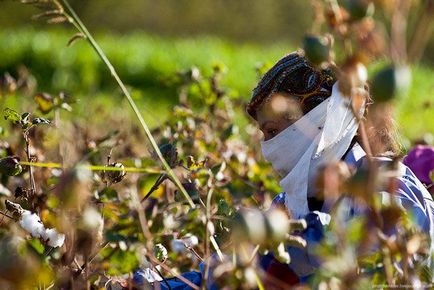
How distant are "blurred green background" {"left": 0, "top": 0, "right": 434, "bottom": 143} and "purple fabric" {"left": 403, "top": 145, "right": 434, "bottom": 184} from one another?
0.66 ft

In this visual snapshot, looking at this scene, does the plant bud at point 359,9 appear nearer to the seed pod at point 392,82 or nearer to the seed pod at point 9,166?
the seed pod at point 392,82

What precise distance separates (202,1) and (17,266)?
3655 cm

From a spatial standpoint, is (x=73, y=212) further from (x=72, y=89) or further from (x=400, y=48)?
(x=72, y=89)

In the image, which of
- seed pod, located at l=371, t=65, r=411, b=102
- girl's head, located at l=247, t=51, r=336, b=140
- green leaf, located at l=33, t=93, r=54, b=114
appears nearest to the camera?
seed pod, located at l=371, t=65, r=411, b=102

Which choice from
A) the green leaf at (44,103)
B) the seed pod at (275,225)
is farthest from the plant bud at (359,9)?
the green leaf at (44,103)

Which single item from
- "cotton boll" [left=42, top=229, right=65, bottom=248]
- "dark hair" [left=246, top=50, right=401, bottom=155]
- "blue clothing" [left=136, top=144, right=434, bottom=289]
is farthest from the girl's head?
"cotton boll" [left=42, top=229, right=65, bottom=248]

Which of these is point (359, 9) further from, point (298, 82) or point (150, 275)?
point (298, 82)

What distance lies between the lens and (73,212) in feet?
5.00

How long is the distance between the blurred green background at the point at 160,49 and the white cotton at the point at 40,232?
527 mm

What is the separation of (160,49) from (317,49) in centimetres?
1656

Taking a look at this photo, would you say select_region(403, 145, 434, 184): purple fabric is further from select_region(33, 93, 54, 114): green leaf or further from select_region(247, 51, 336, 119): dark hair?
select_region(33, 93, 54, 114): green leaf

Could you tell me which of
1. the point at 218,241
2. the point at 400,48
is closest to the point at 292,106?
the point at 218,241

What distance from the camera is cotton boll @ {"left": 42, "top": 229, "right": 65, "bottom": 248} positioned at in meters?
1.77

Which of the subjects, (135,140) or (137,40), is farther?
(137,40)
